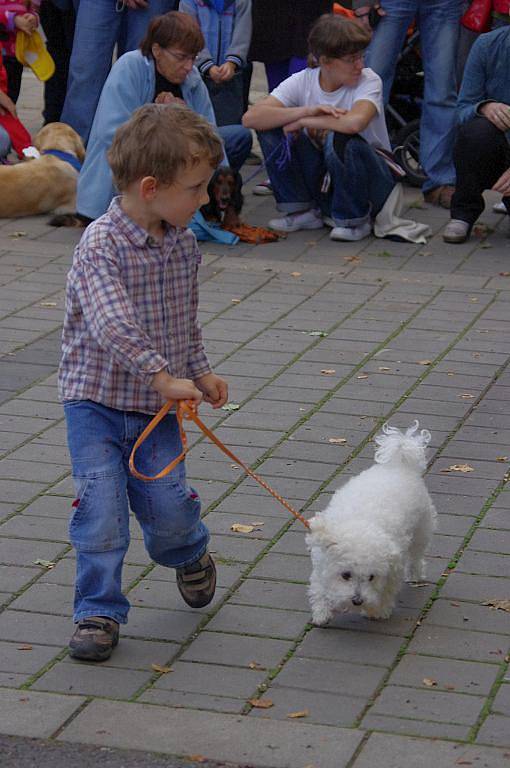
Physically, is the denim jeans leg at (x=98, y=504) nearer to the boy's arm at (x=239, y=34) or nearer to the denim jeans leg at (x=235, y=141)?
the denim jeans leg at (x=235, y=141)

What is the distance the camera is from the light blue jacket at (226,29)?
9500 mm

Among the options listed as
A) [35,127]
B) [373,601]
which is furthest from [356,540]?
[35,127]

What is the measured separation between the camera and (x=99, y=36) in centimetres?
976

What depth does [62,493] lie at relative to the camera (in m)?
5.07

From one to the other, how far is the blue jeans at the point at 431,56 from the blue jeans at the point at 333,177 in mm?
1033

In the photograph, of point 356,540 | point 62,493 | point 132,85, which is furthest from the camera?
point 132,85

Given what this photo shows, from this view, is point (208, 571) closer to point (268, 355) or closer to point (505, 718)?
point (505, 718)

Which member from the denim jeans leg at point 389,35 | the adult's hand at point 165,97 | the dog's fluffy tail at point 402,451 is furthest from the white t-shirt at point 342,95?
the dog's fluffy tail at point 402,451

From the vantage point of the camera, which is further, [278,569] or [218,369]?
[218,369]

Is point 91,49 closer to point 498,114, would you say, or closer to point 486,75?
point 486,75

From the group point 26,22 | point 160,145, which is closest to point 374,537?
point 160,145

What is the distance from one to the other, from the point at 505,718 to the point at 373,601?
22.4 inches

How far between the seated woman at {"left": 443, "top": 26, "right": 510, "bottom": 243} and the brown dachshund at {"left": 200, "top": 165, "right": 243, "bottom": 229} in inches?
53.9

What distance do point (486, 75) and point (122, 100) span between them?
7.55 feet
